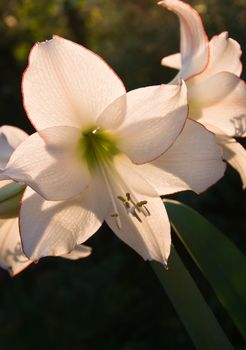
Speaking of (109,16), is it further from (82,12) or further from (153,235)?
(153,235)

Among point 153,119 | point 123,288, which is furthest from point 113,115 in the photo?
point 123,288

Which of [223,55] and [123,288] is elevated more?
[223,55]

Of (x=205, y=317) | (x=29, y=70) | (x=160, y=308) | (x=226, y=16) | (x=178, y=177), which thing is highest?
(x=29, y=70)

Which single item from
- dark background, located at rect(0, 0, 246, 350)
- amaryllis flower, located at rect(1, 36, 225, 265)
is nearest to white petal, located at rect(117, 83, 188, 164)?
amaryllis flower, located at rect(1, 36, 225, 265)

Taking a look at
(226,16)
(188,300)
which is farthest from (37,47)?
(226,16)

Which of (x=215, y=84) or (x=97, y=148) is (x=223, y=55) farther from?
(x=97, y=148)

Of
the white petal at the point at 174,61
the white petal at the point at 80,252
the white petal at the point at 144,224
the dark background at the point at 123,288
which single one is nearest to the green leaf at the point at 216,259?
the white petal at the point at 144,224
